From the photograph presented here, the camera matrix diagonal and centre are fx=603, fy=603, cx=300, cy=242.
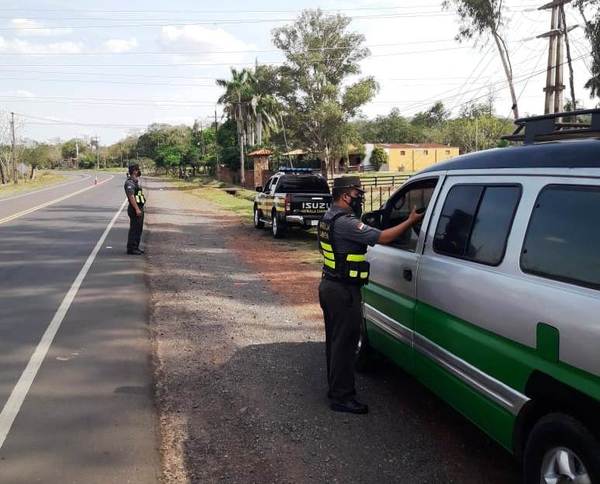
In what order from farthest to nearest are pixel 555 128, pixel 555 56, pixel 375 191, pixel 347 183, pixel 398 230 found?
1. pixel 375 191
2. pixel 555 56
3. pixel 347 183
4. pixel 398 230
5. pixel 555 128

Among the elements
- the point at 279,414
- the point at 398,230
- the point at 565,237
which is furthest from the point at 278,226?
the point at 565,237

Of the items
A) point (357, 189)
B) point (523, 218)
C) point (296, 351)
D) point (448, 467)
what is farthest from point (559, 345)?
point (296, 351)

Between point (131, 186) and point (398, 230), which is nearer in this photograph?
point (398, 230)

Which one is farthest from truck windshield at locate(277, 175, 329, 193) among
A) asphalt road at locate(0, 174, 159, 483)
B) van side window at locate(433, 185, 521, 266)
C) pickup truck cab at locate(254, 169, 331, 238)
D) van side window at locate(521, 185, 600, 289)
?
van side window at locate(521, 185, 600, 289)

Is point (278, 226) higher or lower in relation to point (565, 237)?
lower

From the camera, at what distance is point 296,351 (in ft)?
20.2

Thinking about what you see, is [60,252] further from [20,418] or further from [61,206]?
[61,206]

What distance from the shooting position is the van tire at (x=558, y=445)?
8.20ft

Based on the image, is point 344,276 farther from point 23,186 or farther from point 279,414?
point 23,186

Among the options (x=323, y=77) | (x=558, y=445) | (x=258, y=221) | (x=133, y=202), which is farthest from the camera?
(x=323, y=77)

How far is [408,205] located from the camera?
4863 millimetres

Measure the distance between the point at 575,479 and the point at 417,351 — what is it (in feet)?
5.25

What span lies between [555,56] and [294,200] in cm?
1041

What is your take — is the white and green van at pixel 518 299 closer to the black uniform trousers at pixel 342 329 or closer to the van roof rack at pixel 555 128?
the van roof rack at pixel 555 128
